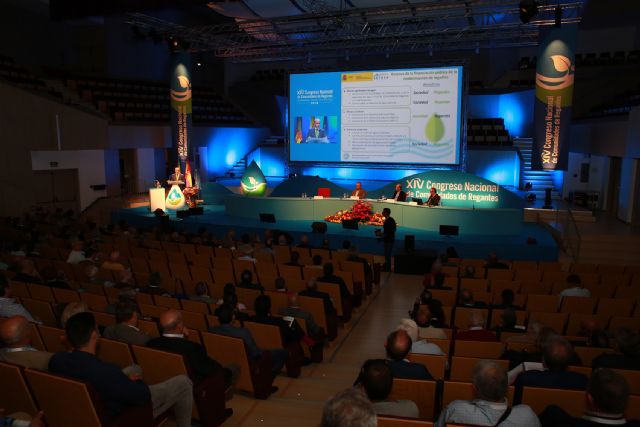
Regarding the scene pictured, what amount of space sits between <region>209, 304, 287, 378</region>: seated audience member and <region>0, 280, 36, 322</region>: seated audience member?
203 centimetres

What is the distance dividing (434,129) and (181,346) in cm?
1339

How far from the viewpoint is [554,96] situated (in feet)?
44.5

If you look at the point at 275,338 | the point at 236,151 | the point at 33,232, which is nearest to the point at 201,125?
the point at 236,151

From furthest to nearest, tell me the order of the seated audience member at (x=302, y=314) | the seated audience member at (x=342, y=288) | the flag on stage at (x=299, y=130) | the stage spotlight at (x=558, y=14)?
the flag on stage at (x=299, y=130) < the stage spotlight at (x=558, y=14) < the seated audience member at (x=342, y=288) < the seated audience member at (x=302, y=314)

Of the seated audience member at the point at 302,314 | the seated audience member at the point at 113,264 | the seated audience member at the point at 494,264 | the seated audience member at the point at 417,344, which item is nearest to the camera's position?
the seated audience member at the point at 417,344

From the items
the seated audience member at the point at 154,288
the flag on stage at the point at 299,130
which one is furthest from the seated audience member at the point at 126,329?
the flag on stage at the point at 299,130

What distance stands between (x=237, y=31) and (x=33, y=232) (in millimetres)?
10317

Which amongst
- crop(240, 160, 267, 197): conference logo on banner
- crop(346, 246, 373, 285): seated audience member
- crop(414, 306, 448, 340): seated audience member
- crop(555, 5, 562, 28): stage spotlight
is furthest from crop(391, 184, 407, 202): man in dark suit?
crop(414, 306, 448, 340): seated audience member

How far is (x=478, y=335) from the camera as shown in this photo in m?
4.93

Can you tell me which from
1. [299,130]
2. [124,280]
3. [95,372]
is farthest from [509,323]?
[299,130]

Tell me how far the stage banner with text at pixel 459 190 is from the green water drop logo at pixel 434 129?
2.12m

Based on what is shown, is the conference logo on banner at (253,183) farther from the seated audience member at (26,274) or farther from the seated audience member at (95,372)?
the seated audience member at (95,372)

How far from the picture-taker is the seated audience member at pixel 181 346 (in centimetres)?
388

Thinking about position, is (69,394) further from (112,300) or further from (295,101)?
(295,101)
